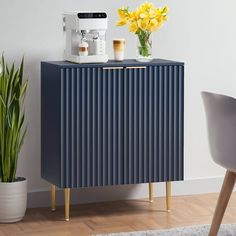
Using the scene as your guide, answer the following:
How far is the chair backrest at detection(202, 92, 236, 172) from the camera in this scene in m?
3.86

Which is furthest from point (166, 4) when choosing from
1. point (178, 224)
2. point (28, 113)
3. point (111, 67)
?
point (178, 224)

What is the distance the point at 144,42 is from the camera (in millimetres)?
4973

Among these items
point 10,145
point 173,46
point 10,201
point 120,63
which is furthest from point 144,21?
point 10,201

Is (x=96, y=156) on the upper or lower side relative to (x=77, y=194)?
upper

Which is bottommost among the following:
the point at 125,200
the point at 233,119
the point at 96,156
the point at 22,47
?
the point at 125,200

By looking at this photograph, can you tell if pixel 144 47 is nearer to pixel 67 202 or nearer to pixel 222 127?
pixel 67 202

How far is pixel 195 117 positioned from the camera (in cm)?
554

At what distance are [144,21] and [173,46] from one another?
583 mm

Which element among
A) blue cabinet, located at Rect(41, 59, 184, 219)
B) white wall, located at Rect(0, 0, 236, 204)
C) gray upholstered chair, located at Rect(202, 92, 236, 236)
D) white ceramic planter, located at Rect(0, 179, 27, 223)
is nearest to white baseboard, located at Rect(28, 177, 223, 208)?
white wall, located at Rect(0, 0, 236, 204)

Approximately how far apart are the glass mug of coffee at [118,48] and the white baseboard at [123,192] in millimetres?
957

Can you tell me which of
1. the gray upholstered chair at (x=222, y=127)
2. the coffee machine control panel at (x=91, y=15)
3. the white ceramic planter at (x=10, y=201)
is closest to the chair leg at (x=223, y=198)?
the gray upholstered chair at (x=222, y=127)

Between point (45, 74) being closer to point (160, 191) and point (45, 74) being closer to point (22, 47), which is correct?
point (22, 47)

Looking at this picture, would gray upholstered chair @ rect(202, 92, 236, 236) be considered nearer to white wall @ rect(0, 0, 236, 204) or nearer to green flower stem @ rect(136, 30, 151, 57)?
green flower stem @ rect(136, 30, 151, 57)

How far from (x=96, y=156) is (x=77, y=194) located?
537mm
